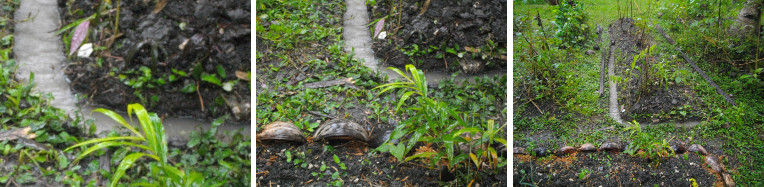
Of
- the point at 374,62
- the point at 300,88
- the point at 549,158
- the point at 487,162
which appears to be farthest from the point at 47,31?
the point at 549,158

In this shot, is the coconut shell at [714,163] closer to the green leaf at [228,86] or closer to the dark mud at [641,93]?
the dark mud at [641,93]

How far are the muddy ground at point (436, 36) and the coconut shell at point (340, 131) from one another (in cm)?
17

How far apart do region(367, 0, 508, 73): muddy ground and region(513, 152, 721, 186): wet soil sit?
1.03 ft

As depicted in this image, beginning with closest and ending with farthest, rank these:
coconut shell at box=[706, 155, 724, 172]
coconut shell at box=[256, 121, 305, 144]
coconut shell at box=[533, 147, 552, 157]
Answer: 1. coconut shell at box=[256, 121, 305, 144]
2. coconut shell at box=[706, 155, 724, 172]
3. coconut shell at box=[533, 147, 552, 157]

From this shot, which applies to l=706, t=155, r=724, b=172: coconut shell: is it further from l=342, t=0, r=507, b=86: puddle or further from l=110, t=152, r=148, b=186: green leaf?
l=110, t=152, r=148, b=186: green leaf

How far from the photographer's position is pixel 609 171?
4.50 feet

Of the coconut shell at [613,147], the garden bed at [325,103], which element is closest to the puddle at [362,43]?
the garden bed at [325,103]

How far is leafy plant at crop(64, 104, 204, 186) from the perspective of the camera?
1279 mm

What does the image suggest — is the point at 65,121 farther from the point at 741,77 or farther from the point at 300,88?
the point at 741,77

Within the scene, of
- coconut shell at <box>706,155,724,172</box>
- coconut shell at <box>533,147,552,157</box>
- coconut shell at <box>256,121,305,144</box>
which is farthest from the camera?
coconut shell at <box>533,147,552,157</box>

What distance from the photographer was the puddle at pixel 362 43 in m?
1.27

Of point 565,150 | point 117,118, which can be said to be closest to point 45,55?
point 117,118

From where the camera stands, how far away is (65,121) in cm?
135

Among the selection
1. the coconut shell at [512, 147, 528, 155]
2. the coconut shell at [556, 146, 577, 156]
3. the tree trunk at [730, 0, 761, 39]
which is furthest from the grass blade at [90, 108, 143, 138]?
the tree trunk at [730, 0, 761, 39]
